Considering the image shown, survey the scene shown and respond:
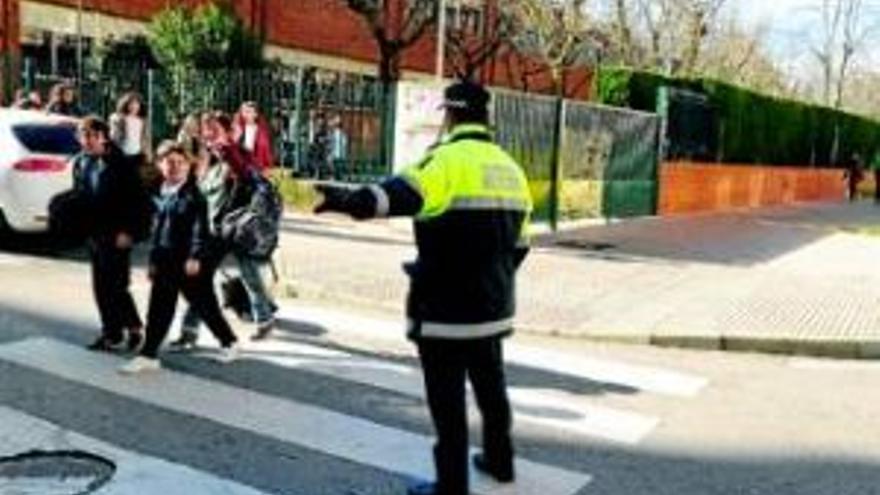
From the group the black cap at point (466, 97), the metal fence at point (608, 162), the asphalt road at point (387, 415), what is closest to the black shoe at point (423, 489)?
the asphalt road at point (387, 415)

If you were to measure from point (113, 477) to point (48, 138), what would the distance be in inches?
314

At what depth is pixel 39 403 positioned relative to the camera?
7355 millimetres

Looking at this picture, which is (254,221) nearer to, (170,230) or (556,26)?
(170,230)

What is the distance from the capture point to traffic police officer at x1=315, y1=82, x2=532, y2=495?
18.5 feet

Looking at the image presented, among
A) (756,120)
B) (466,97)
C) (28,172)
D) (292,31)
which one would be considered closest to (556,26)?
(292,31)

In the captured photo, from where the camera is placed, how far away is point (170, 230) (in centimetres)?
835

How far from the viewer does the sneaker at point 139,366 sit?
8.16 metres

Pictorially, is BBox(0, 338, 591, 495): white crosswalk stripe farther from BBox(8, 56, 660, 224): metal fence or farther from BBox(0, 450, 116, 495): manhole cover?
BBox(8, 56, 660, 224): metal fence

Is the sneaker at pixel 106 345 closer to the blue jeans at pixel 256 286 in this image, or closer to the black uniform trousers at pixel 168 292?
the black uniform trousers at pixel 168 292

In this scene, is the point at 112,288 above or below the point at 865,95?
below

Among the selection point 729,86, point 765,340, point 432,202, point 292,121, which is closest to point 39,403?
point 432,202

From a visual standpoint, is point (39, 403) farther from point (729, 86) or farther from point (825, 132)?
point (825, 132)

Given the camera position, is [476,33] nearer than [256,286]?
No

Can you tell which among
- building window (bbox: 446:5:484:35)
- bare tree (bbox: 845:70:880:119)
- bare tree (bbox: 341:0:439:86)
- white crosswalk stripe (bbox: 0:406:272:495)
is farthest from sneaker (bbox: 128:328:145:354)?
bare tree (bbox: 845:70:880:119)
